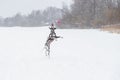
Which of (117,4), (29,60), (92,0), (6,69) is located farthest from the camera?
(92,0)

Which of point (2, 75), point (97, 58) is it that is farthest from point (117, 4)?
point (2, 75)

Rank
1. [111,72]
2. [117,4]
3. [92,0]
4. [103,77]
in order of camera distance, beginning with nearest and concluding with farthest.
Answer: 1. [103,77]
2. [111,72]
3. [117,4]
4. [92,0]

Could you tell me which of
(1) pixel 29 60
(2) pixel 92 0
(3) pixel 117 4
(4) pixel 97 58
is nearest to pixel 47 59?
(1) pixel 29 60

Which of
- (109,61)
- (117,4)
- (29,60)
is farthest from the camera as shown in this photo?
(117,4)

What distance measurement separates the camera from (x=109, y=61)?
16.3 m

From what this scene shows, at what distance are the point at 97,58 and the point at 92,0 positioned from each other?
243ft

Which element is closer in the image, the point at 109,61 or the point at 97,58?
the point at 109,61

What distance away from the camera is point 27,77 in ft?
42.0

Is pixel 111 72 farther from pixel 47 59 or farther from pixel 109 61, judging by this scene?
pixel 47 59

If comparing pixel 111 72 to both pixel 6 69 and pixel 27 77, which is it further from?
pixel 6 69

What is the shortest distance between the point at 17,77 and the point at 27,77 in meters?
0.36

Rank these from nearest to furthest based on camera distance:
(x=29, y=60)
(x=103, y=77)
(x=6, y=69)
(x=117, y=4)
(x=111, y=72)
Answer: (x=103, y=77), (x=111, y=72), (x=6, y=69), (x=29, y=60), (x=117, y=4)

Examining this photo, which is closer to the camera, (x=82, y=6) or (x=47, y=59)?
(x=47, y=59)

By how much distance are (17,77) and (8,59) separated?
205 inches
